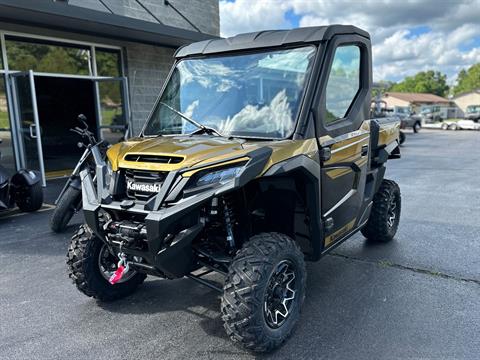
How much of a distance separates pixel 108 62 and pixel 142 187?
30.5 feet

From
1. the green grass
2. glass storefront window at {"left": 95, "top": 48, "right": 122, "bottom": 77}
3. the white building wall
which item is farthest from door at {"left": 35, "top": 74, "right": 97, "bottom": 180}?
the white building wall


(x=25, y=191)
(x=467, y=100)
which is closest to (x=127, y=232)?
(x=25, y=191)

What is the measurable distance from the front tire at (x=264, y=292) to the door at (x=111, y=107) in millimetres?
8473

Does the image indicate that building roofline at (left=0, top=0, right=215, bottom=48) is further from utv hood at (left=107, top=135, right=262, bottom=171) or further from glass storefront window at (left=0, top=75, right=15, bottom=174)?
utv hood at (left=107, top=135, right=262, bottom=171)

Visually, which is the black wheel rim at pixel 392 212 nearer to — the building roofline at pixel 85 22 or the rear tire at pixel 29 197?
the rear tire at pixel 29 197

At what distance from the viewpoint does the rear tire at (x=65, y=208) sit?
532cm

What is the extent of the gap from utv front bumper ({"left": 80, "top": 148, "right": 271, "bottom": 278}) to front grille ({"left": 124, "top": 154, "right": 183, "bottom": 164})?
0.12m

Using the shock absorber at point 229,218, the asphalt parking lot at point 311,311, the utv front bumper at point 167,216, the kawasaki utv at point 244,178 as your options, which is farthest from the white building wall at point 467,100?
the utv front bumper at point 167,216

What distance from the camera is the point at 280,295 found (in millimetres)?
2926

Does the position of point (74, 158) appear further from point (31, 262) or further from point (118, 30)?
point (31, 262)

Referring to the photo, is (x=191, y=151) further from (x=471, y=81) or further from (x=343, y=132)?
(x=471, y=81)

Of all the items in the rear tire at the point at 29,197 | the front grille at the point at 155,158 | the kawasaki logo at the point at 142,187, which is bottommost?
the rear tire at the point at 29,197

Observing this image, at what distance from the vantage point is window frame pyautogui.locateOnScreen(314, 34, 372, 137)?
3.16 m

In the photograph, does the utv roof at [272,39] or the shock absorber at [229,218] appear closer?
the shock absorber at [229,218]
